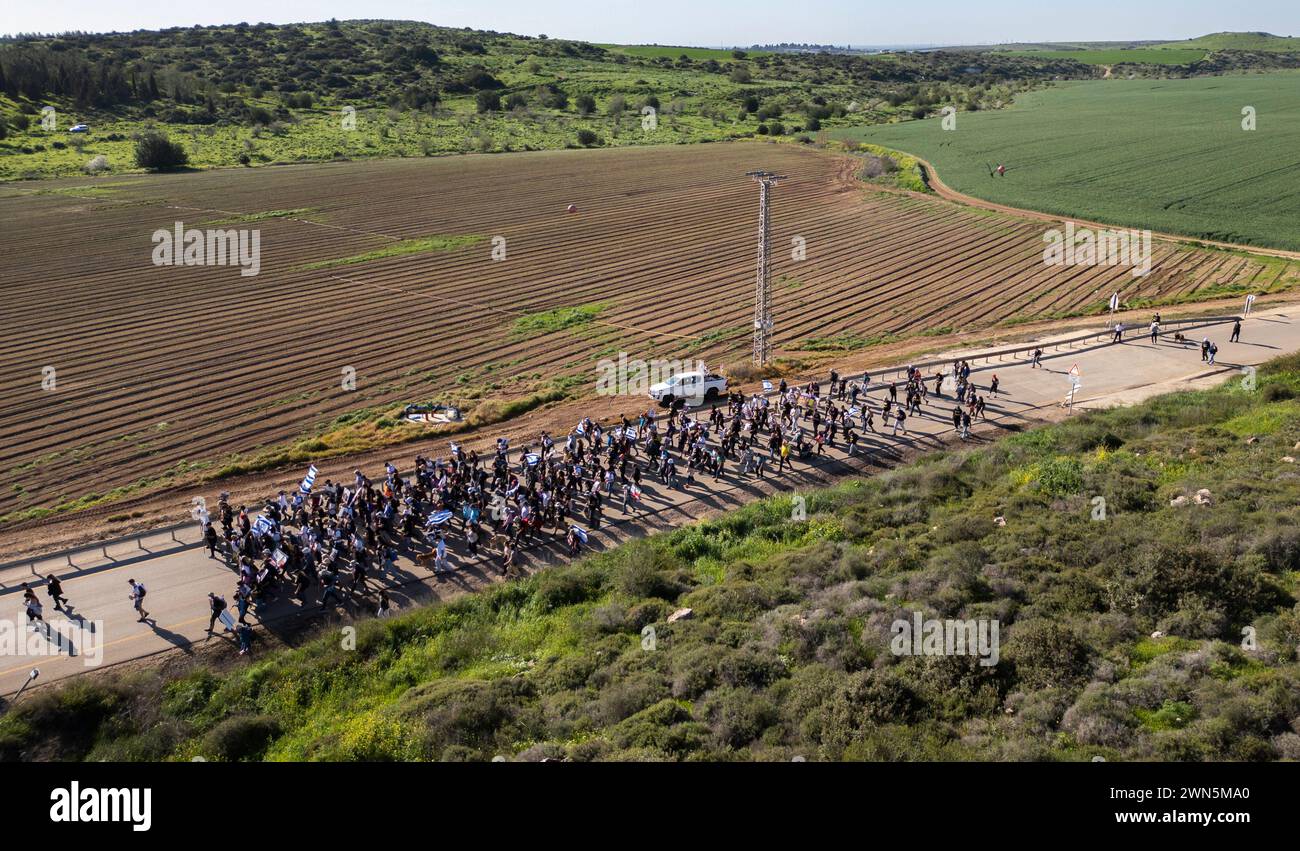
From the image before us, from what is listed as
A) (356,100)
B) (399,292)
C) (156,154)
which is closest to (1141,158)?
(399,292)

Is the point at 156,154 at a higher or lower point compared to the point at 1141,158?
lower

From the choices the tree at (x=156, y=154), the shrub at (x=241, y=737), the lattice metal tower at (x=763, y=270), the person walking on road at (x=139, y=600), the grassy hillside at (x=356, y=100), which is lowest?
the shrub at (x=241, y=737)

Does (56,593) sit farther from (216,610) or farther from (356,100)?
(356,100)

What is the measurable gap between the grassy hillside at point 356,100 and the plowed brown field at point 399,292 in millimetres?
23206

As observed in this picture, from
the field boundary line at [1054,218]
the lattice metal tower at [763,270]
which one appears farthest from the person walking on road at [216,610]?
the field boundary line at [1054,218]

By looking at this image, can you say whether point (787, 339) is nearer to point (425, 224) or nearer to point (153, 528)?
point (153, 528)

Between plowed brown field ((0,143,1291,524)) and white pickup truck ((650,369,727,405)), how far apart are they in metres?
5.56

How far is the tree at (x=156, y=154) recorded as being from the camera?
3310 inches

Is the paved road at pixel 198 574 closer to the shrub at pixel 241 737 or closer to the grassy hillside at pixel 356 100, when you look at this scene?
the shrub at pixel 241 737

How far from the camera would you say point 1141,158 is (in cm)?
8631

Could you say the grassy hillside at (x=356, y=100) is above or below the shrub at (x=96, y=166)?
above

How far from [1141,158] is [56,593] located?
95180mm

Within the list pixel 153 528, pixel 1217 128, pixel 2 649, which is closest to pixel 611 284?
pixel 153 528
